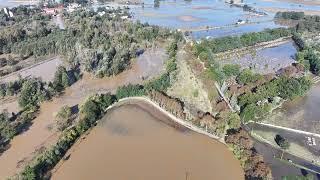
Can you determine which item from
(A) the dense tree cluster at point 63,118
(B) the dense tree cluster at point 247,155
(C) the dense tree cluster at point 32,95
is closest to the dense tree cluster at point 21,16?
(C) the dense tree cluster at point 32,95

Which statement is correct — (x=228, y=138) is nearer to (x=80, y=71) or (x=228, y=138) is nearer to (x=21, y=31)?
(x=80, y=71)

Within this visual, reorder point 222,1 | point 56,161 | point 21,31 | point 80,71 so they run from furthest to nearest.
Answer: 1. point 222,1
2. point 21,31
3. point 80,71
4. point 56,161

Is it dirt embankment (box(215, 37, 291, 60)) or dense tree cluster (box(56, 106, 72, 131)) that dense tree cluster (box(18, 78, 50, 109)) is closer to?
dense tree cluster (box(56, 106, 72, 131))

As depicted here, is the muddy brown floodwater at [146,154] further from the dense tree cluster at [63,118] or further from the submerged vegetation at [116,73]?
the dense tree cluster at [63,118]

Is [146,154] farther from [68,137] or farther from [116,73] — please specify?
[116,73]

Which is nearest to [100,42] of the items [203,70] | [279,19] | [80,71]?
[80,71]
